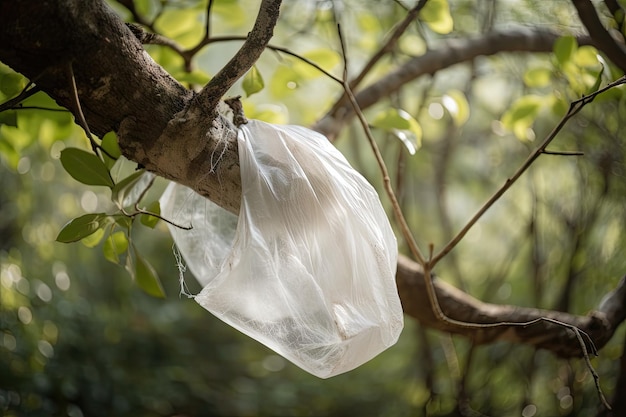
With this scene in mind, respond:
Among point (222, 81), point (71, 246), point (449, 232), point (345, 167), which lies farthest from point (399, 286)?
point (71, 246)

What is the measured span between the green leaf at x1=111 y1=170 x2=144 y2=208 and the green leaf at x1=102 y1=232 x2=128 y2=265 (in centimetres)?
12

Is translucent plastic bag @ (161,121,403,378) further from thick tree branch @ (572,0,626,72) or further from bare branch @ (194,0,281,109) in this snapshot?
thick tree branch @ (572,0,626,72)

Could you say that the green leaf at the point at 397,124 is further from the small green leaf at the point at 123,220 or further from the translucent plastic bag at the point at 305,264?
the small green leaf at the point at 123,220

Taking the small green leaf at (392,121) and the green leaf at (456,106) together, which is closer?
the small green leaf at (392,121)

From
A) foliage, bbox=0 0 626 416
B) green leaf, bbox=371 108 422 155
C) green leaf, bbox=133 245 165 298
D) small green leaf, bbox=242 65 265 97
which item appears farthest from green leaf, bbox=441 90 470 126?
green leaf, bbox=133 245 165 298

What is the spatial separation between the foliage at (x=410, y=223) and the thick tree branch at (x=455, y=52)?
0.04 m

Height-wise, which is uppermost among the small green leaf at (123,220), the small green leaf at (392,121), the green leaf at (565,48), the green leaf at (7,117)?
the green leaf at (565,48)

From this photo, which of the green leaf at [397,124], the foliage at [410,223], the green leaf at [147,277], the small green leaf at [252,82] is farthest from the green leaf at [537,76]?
the green leaf at [147,277]

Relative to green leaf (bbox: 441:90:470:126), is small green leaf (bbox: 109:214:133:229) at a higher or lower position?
lower

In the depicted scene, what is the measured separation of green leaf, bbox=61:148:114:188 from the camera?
18.9 inches

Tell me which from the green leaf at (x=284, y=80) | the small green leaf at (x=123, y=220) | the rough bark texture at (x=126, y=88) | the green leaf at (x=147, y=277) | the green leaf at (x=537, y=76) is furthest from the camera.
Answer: the green leaf at (x=537, y=76)

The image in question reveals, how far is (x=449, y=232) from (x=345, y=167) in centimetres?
79

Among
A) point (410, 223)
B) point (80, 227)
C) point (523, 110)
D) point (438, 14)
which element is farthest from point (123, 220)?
point (410, 223)

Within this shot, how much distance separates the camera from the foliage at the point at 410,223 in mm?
807
